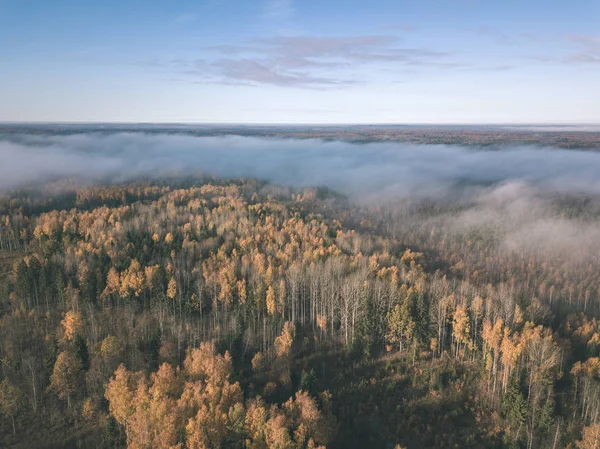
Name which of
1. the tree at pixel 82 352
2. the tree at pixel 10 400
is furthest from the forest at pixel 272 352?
the tree at pixel 82 352

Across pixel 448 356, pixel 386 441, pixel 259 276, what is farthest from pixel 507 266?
pixel 386 441

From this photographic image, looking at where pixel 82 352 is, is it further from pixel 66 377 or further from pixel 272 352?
pixel 272 352

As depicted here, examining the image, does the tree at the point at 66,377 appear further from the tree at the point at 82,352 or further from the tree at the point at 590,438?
the tree at the point at 590,438

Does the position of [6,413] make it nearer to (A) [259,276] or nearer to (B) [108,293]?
(B) [108,293]

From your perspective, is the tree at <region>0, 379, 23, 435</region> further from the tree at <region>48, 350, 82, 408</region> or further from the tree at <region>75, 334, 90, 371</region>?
the tree at <region>75, 334, 90, 371</region>

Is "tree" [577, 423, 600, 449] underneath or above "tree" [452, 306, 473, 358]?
underneath

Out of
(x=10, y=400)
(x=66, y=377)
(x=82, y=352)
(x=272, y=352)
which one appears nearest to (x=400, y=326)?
(x=272, y=352)

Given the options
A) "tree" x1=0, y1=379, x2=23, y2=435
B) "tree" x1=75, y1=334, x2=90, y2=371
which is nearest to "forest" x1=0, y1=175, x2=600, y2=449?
"tree" x1=0, y1=379, x2=23, y2=435

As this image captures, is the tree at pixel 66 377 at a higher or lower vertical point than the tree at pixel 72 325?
lower
